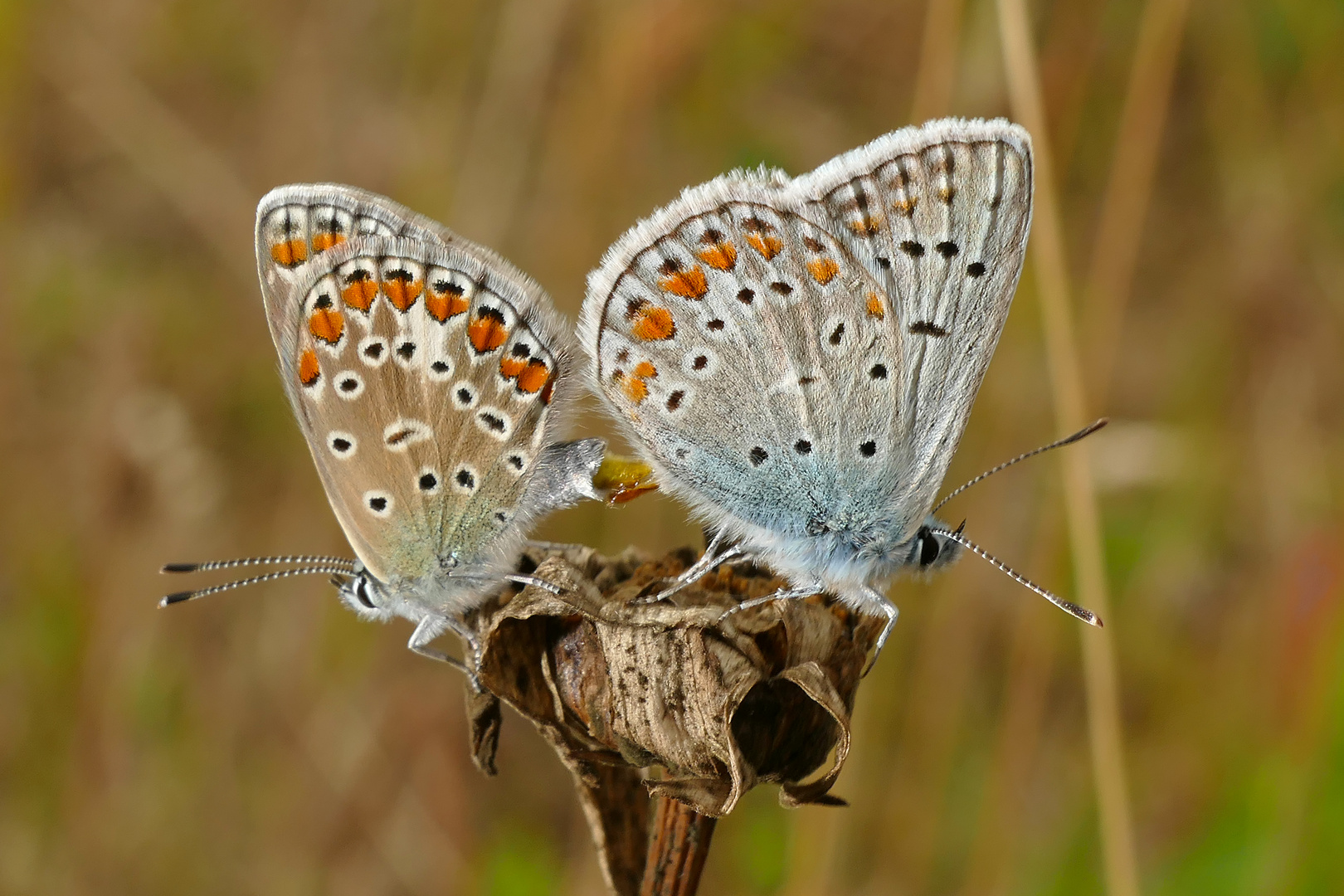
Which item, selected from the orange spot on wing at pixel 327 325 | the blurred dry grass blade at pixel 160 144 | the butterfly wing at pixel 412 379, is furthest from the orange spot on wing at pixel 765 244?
the blurred dry grass blade at pixel 160 144

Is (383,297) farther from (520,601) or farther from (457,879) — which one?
(457,879)

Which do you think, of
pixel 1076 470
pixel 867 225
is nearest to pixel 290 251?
pixel 867 225

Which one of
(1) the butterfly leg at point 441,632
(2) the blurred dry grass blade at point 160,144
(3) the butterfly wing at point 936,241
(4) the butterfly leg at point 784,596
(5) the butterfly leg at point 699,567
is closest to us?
(4) the butterfly leg at point 784,596

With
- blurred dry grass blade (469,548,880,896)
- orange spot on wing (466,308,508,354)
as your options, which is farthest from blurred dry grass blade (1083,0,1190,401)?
orange spot on wing (466,308,508,354)

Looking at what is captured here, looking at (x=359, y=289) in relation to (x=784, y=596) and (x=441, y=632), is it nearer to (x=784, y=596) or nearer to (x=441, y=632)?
A: (x=441, y=632)

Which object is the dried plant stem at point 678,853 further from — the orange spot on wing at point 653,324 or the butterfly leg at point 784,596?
the orange spot on wing at point 653,324

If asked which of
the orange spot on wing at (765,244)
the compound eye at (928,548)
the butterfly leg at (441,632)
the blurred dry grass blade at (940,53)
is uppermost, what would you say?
the blurred dry grass blade at (940,53)

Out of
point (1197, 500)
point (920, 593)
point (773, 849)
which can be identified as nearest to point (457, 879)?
point (773, 849)
